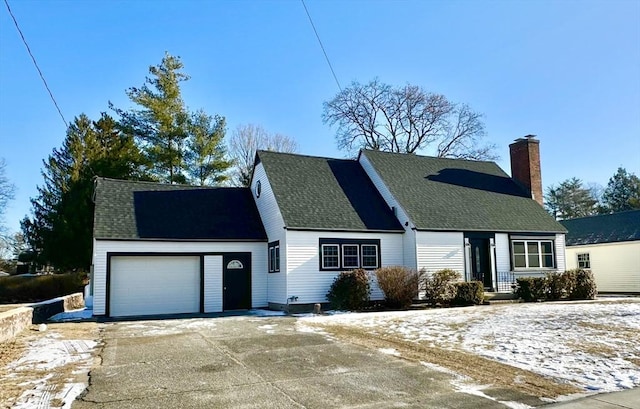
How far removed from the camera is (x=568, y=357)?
30.4 ft

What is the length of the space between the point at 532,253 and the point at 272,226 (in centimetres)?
1185

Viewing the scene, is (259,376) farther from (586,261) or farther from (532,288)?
(586,261)

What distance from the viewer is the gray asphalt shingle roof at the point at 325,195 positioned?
768 inches

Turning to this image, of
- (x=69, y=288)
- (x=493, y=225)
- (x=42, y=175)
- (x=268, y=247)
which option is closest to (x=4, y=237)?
(x=42, y=175)

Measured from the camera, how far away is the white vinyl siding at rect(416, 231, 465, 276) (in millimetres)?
20078

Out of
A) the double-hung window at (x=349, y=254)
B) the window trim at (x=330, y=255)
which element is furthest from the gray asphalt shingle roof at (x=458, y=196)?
the window trim at (x=330, y=255)

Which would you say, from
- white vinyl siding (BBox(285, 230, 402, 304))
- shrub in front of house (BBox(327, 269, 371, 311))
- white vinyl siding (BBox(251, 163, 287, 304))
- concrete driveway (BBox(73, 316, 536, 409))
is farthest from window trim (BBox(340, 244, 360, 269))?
concrete driveway (BBox(73, 316, 536, 409))

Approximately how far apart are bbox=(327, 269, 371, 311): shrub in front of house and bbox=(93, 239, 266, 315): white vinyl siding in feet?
11.4

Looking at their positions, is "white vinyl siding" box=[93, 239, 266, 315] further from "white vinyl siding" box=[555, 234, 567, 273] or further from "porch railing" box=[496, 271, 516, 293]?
"white vinyl siding" box=[555, 234, 567, 273]

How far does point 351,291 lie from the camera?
58.9 feet

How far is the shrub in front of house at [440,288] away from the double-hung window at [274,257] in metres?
5.68

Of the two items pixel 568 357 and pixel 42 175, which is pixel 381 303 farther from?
pixel 42 175

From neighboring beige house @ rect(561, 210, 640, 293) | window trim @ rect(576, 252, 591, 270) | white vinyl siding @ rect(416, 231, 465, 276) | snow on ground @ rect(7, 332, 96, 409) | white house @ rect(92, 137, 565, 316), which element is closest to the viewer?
snow on ground @ rect(7, 332, 96, 409)

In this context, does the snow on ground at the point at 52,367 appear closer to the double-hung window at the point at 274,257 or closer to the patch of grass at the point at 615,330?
the double-hung window at the point at 274,257
